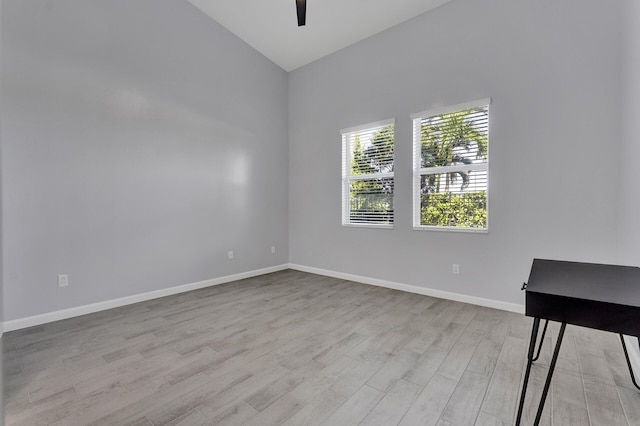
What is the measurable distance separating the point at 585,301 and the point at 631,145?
1937 mm

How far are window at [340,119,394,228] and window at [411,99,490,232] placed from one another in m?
0.44

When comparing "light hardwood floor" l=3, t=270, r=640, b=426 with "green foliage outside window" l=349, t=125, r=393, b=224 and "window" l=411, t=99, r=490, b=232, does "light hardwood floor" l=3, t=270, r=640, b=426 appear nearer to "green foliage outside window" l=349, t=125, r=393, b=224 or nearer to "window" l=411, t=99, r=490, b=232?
"window" l=411, t=99, r=490, b=232

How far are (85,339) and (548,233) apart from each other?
4.44 m

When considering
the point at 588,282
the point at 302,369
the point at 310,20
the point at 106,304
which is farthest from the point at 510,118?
the point at 106,304

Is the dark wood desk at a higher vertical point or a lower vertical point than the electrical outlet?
higher

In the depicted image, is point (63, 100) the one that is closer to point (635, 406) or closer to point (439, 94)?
point (439, 94)

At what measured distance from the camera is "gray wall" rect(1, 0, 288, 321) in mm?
2713

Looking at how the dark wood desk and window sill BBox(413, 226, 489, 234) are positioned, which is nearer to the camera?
the dark wood desk

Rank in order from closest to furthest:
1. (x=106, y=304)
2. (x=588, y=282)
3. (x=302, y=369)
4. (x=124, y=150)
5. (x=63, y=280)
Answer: (x=588, y=282) < (x=302, y=369) < (x=63, y=280) < (x=106, y=304) < (x=124, y=150)

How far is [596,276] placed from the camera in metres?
1.39

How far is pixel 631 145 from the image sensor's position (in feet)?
7.22

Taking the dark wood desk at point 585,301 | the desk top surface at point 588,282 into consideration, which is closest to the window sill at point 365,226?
the desk top surface at point 588,282

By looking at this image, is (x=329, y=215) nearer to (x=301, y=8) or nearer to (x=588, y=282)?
(x=301, y=8)

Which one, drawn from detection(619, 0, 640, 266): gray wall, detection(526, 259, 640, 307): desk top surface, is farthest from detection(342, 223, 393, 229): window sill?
detection(526, 259, 640, 307): desk top surface
